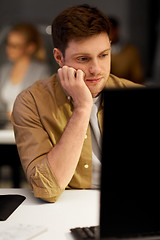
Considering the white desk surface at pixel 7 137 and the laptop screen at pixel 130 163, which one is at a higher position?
the laptop screen at pixel 130 163

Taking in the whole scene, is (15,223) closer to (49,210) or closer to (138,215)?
(49,210)

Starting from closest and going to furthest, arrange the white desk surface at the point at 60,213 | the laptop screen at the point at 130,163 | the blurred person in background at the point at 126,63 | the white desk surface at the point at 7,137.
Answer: the laptop screen at the point at 130,163 → the white desk surface at the point at 60,213 → the white desk surface at the point at 7,137 → the blurred person in background at the point at 126,63

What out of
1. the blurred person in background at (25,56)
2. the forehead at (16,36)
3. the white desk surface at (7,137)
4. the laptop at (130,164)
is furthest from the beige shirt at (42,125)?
the forehead at (16,36)

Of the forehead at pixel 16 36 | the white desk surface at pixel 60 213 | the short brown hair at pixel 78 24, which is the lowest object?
the white desk surface at pixel 60 213

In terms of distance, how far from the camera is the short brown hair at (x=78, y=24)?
1.42 metres

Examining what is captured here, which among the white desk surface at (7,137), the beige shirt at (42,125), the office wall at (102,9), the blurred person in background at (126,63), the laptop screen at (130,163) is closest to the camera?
the laptop screen at (130,163)

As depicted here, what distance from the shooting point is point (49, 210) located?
123 centimetres

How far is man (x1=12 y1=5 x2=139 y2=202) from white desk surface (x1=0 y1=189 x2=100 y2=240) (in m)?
0.04

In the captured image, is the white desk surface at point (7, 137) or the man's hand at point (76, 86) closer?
the man's hand at point (76, 86)

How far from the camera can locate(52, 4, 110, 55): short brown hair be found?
4.67 feet

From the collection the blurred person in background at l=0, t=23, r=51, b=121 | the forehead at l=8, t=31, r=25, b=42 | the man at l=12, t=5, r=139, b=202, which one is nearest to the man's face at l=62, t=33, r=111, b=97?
the man at l=12, t=5, r=139, b=202

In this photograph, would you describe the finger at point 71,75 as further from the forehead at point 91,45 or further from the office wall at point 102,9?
the office wall at point 102,9

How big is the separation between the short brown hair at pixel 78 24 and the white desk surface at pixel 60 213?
53cm

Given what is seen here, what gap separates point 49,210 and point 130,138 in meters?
0.59
